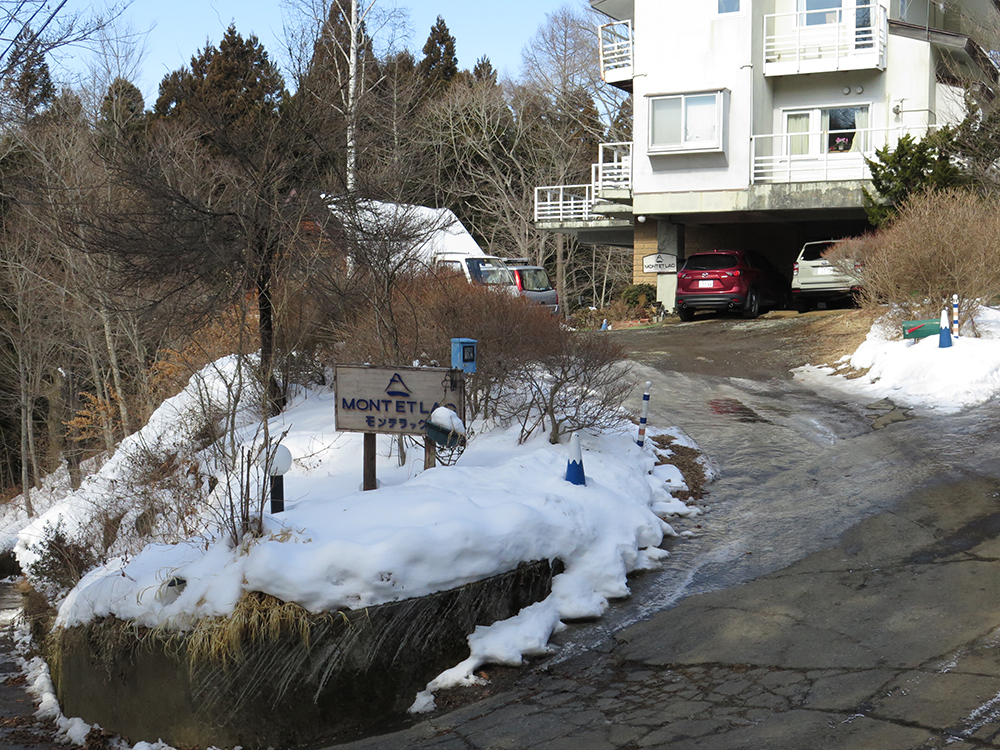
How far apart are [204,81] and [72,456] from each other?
1993 centimetres

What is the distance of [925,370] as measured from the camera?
14.5m

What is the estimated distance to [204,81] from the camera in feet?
136

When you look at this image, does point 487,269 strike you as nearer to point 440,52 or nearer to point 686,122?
point 686,122

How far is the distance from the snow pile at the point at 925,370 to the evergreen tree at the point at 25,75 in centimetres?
Answer: 1135

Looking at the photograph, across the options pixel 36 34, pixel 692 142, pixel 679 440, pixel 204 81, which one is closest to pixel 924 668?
pixel 679 440

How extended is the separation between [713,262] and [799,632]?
61.1 feet

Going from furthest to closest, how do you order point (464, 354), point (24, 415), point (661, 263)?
point (661, 263), point (24, 415), point (464, 354)

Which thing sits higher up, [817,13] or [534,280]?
[817,13]

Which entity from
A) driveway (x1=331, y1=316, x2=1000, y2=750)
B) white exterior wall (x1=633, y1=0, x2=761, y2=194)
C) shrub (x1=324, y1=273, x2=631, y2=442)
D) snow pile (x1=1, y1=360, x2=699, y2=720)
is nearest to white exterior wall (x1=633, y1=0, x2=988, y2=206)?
white exterior wall (x1=633, y1=0, x2=761, y2=194)

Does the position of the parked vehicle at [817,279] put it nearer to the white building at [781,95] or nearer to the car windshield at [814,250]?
the car windshield at [814,250]

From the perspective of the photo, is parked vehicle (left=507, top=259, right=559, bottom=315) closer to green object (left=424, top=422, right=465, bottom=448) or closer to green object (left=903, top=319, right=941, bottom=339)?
green object (left=903, top=319, right=941, bottom=339)

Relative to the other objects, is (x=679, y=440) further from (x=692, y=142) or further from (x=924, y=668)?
(x=692, y=142)

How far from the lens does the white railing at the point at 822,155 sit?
2719 centimetres

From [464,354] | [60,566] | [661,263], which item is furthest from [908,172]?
[60,566]
